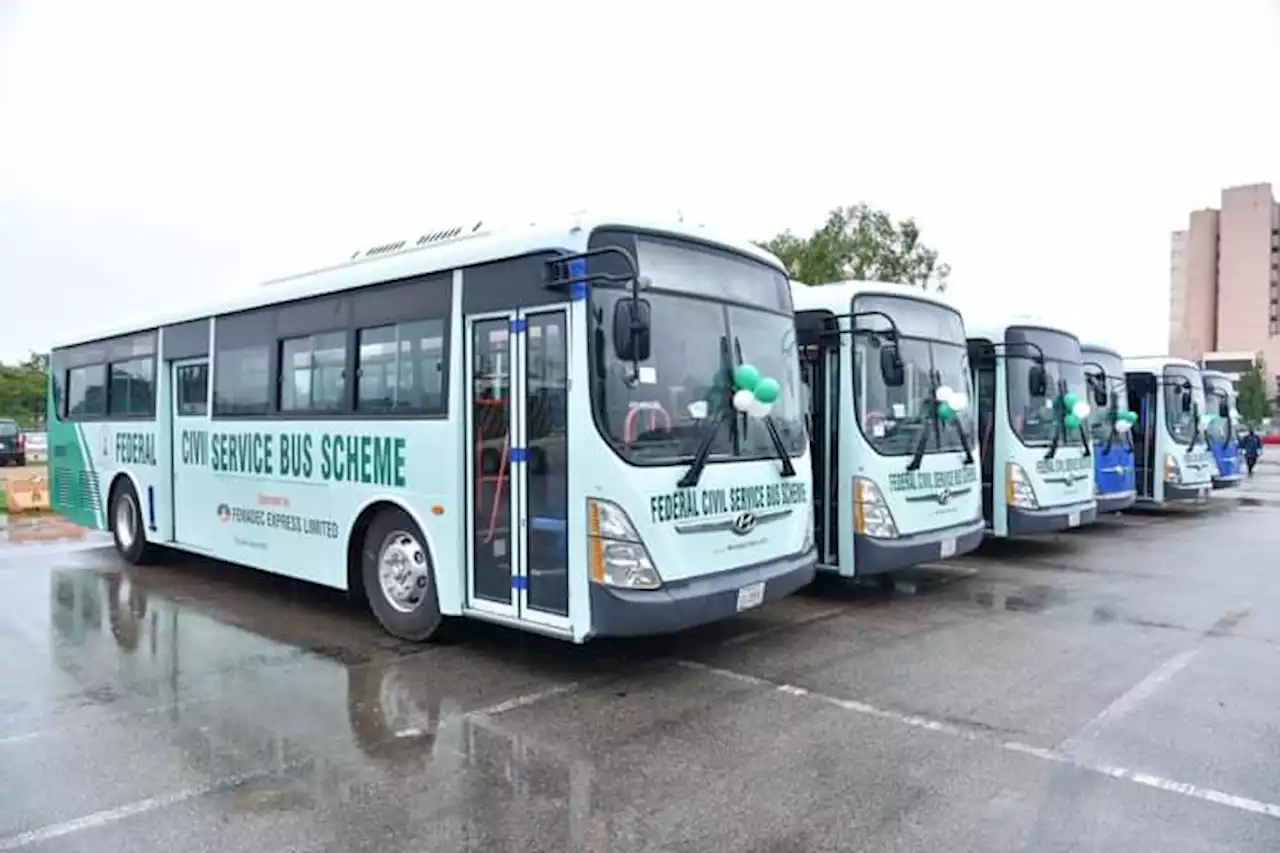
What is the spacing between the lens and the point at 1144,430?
51.6 feet

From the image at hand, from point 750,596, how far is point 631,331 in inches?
72.9

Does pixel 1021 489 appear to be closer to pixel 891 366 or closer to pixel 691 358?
pixel 891 366

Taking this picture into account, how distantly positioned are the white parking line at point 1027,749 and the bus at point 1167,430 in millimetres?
12406

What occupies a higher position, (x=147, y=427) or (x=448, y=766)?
(x=147, y=427)

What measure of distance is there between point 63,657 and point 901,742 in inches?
223

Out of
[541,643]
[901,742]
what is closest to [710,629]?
[541,643]

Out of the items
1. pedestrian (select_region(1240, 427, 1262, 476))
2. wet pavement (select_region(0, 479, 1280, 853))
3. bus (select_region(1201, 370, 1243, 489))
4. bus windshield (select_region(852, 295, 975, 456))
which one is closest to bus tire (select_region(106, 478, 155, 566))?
wet pavement (select_region(0, 479, 1280, 853))

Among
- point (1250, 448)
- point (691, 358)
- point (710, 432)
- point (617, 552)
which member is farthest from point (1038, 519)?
point (1250, 448)

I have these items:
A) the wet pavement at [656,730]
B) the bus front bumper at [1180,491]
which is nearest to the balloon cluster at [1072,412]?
the wet pavement at [656,730]

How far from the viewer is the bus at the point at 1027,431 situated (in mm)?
10234

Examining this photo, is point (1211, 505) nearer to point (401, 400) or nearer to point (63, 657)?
point (401, 400)

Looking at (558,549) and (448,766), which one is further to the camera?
(558,549)

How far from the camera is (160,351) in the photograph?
31.6 feet

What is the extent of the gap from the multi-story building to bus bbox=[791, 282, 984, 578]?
9503 centimetres
